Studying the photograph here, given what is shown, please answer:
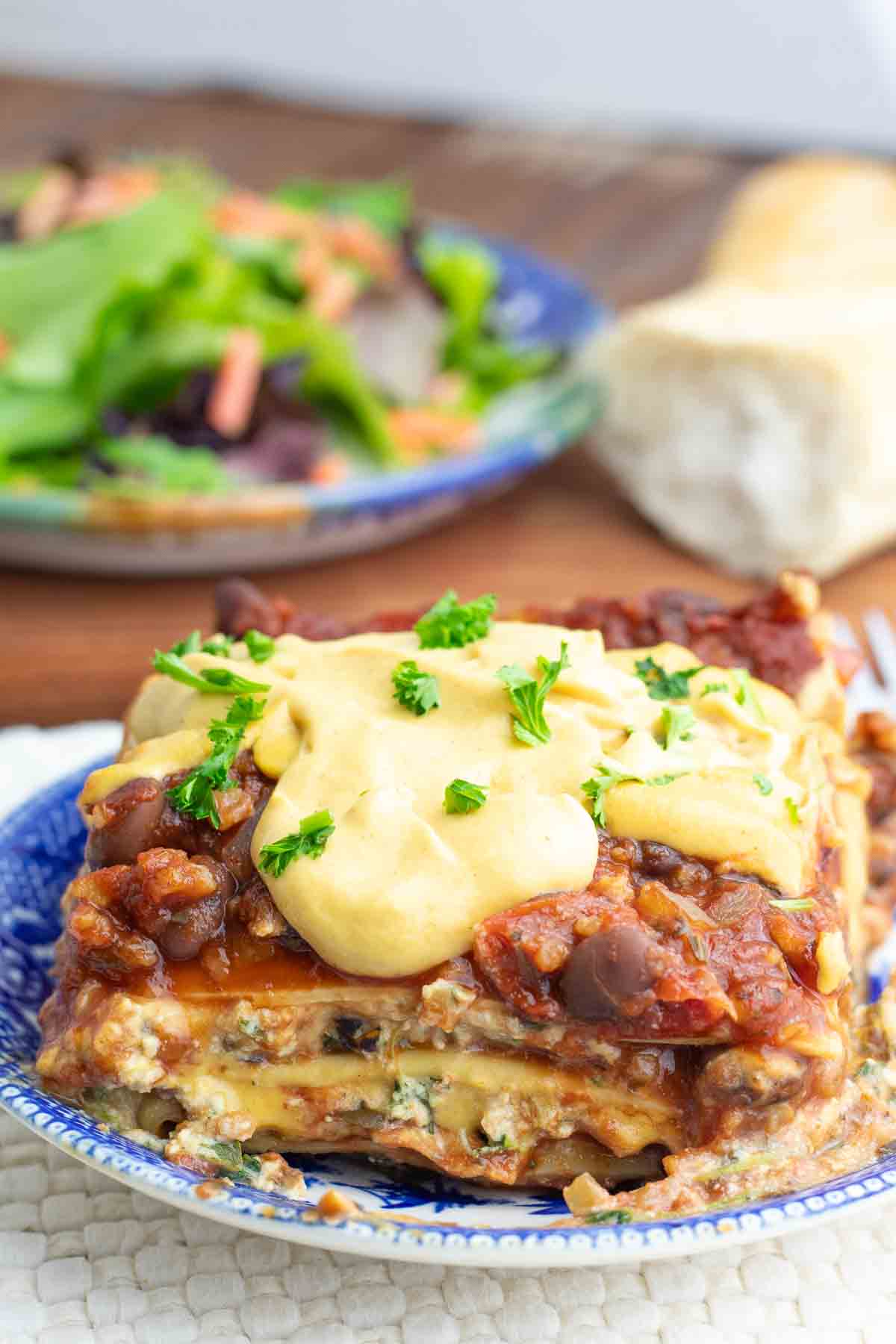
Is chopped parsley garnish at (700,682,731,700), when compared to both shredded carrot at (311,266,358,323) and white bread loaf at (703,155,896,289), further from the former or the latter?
shredded carrot at (311,266,358,323)

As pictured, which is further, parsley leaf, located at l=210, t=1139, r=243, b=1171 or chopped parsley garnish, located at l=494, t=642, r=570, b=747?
chopped parsley garnish, located at l=494, t=642, r=570, b=747

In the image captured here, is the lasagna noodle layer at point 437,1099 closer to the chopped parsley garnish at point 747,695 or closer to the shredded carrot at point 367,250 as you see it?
the chopped parsley garnish at point 747,695

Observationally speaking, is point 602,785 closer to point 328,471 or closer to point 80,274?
point 328,471

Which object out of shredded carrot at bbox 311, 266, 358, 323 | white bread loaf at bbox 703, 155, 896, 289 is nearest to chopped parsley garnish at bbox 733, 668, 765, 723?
white bread loaf at bbox 703, 155, 896, 289

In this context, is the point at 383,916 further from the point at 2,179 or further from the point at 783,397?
the point at 2,179

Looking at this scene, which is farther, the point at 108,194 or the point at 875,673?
the point at 108,194

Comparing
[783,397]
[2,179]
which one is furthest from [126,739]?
[2,179]

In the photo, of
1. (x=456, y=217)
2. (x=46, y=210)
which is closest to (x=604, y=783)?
(x=46, y=210)
